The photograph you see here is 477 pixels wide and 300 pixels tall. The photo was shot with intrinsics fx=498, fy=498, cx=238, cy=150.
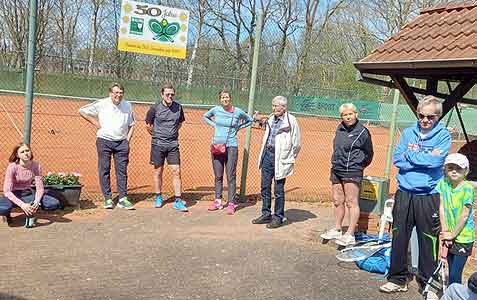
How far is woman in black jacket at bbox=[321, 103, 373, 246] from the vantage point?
5.52 m

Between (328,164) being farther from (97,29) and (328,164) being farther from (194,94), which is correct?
(97,29)

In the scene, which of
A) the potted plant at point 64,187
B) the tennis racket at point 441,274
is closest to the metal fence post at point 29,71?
the potted plant at point 64,187

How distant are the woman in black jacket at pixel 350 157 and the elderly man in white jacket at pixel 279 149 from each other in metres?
0.77

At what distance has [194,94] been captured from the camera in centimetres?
1370

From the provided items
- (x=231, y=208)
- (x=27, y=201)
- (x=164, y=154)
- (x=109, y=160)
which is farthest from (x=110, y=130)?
(x=231, y=208)

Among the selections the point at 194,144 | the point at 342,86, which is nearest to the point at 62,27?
the point at 194,144

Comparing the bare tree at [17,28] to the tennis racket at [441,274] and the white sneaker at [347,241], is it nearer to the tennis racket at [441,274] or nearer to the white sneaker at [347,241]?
the white sneaker at [347,241]

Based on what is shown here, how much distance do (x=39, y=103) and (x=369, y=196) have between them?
1882 cm

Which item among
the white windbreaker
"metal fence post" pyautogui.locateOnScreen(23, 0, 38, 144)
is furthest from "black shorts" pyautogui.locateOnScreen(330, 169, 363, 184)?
"metal fence post" pyautogui.locateOnScreen(23, 0, 38, 144)

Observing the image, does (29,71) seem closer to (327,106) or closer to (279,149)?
(279,149)

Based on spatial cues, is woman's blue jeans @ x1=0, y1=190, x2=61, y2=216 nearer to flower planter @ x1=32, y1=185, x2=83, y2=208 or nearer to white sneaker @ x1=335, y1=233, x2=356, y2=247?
flower planter @ x1=32, y1=185, x2=83, y2=208

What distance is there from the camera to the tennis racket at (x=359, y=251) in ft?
17.6

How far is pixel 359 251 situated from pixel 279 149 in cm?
160

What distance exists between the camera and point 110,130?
6.62 meters
